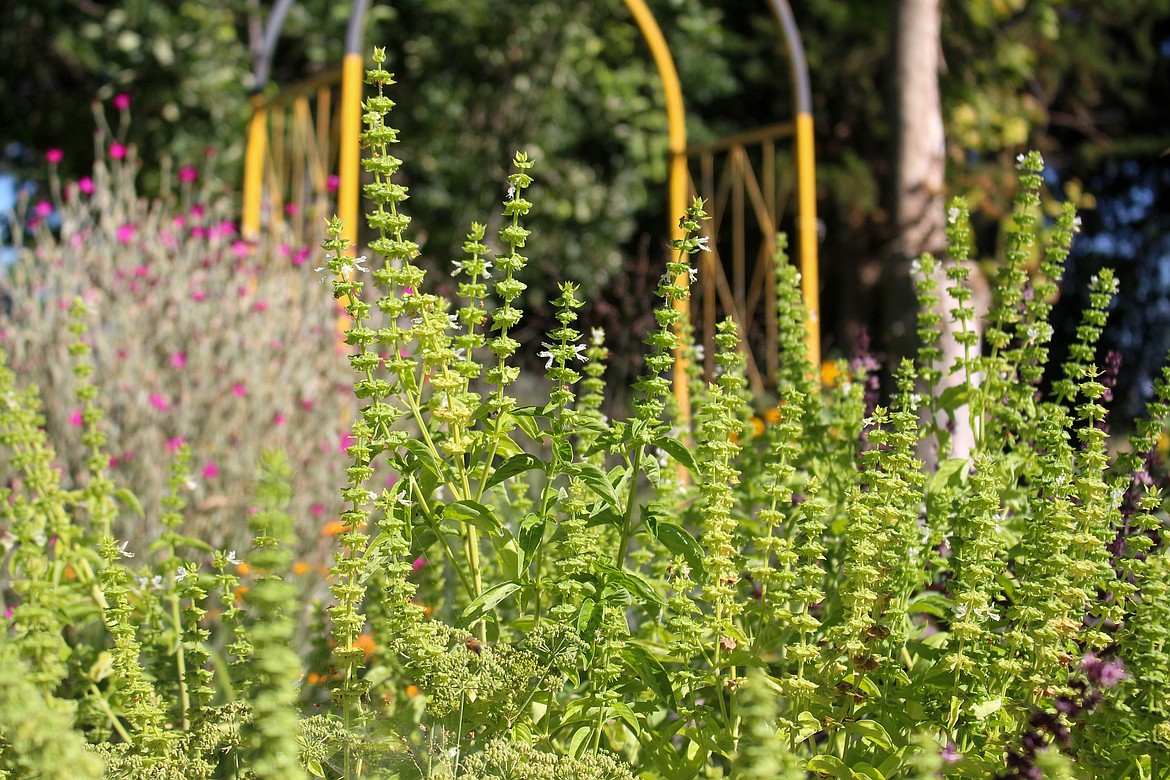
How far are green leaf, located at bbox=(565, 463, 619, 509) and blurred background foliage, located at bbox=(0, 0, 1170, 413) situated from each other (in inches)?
223

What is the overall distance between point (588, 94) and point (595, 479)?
7.03m

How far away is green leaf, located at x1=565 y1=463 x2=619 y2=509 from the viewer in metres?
1.49

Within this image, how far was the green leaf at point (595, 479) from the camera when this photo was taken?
1.49 m

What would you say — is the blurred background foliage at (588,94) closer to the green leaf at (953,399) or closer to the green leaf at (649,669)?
the green leaf at (953,399)

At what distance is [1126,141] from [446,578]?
8.73m

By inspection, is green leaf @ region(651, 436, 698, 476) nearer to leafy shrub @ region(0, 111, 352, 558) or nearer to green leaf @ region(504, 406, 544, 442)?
green leaf @ region(504, 406, 544, 442)

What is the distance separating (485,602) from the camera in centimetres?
148

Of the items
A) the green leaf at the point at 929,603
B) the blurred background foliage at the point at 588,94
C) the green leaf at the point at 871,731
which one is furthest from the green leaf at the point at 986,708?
the blurred background foliage at the point at 588,94

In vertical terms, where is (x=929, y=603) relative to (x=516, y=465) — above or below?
below

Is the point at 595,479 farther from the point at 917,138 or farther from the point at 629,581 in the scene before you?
the point at 917,138

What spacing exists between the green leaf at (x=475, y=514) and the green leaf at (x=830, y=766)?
521 millimetres

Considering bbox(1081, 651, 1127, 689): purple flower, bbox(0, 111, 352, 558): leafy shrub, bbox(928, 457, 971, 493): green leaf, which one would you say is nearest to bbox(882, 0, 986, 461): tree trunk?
bbox(0, 111, 352, 558): leafy shrub

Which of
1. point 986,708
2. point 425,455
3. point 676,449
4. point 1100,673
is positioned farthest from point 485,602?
point 1100,673

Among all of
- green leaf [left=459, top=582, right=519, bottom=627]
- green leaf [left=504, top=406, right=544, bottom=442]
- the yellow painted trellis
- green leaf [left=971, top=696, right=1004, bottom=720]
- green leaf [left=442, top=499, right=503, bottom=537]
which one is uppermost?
the yellow painted trellis
